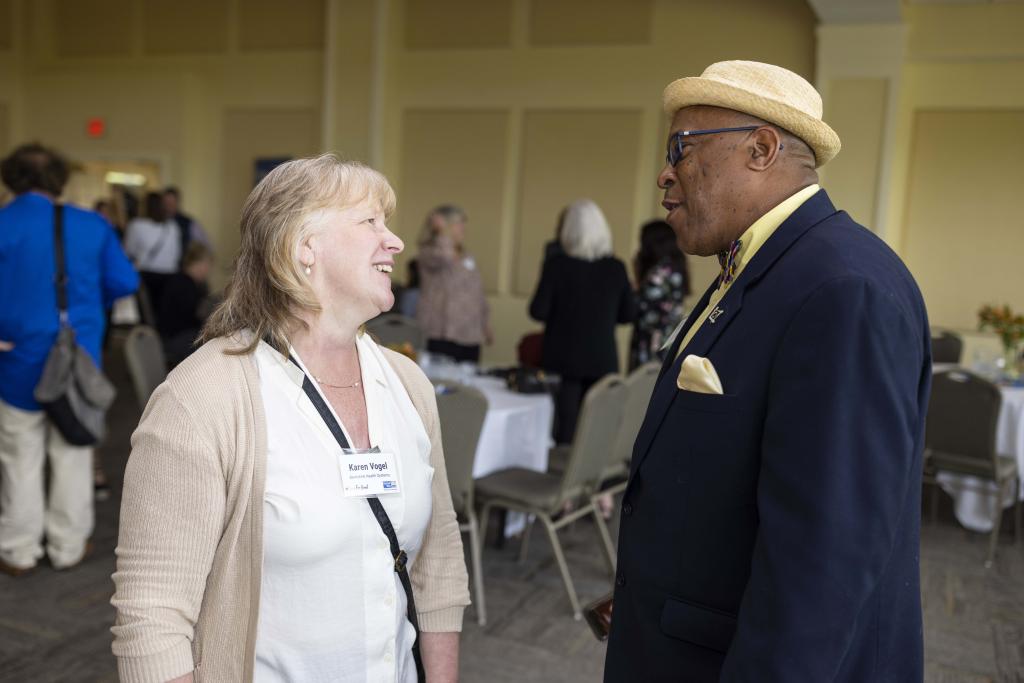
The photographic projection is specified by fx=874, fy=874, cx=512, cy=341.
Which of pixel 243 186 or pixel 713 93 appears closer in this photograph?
pixel 713 93

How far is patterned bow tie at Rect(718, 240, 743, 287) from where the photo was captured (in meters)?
1.27

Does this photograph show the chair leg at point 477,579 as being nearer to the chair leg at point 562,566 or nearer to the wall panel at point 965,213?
the chair leg at point 562,566

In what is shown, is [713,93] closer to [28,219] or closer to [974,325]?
[28,219]

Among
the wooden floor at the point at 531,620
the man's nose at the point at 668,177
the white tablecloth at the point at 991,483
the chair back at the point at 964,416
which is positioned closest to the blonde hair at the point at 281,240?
the man's nose at the point at 668,177

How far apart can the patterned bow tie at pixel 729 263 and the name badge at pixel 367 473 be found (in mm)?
607

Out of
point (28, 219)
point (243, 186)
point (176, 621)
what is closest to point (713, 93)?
point (176, 621)

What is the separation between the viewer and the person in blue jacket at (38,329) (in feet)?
11.4

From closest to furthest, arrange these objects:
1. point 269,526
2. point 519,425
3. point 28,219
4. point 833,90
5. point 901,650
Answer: point 901,650
point 269,526
point 28,219
point 519,425
point 833,90

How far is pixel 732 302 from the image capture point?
4.01ft

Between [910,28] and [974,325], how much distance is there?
2.51 metres

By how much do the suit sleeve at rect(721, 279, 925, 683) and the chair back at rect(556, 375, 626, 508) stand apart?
230cm

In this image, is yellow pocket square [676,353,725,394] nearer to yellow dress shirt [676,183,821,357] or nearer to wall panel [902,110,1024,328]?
yellow dress shirt [676,183,821,357]

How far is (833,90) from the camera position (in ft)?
23.0

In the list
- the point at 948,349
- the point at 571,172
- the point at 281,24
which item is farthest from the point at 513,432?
the point at 281,24
